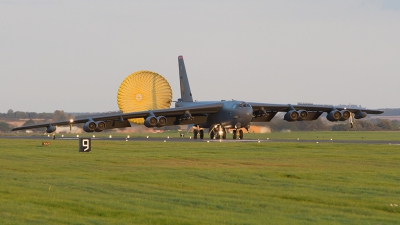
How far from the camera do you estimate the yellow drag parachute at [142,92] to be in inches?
2685

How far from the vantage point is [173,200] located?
55.3 feet

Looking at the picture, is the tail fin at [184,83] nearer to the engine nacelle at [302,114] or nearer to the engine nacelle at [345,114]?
the engine nacelle at [302,114]

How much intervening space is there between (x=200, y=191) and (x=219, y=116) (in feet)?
136

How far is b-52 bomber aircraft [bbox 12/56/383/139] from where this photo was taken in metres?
56.7

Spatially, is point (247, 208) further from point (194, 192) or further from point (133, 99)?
point (133, 99)

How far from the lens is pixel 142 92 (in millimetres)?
68875

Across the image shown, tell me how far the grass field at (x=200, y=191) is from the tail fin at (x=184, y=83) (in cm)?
3795

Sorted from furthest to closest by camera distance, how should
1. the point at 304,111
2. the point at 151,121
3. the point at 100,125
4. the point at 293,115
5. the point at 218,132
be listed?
the point at 304,111 → the point at 293,115 → the point at 218,132 → the point at 151,121 → the point at 100,125

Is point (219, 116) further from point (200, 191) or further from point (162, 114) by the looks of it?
point (200, 191)

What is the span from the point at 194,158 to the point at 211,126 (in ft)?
92.6

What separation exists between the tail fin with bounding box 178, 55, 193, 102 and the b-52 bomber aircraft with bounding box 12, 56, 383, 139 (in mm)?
1662

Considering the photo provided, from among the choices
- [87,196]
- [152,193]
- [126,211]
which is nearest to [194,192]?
[152,193]

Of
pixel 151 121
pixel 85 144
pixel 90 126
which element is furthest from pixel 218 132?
pixel 85 144

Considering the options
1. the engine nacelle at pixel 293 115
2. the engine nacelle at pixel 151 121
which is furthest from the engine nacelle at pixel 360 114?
the engine nacelle at pixel 151 121
